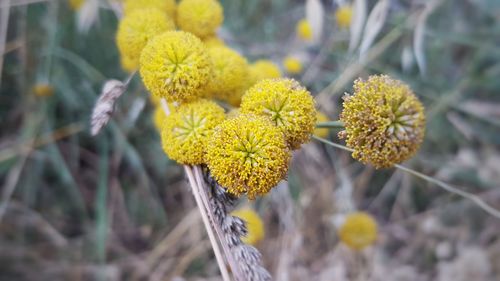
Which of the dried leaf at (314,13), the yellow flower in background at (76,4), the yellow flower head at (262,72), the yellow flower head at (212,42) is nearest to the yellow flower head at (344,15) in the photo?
the dried leaf at (314,13)

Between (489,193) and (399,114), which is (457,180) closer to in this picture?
(489,193)

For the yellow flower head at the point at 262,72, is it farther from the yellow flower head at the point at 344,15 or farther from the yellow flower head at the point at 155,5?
the yellow flower head at the point at 344,15

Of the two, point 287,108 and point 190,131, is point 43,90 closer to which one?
point 190,131

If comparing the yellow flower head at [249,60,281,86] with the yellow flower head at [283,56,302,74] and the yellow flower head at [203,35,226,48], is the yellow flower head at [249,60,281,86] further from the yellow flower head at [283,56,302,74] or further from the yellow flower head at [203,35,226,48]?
the yellow flower head at [283,56,302,74]

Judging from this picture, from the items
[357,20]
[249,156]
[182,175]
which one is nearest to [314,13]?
[357,20]

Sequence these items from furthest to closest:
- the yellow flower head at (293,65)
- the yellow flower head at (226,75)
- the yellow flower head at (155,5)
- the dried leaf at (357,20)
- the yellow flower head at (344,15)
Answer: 1. the yellow flower head at (344,15)
2. the yellow flower head at (293,65)
3. the dried leaf at (357,20)
4. the yellow flower head at (155,5)
5. the yellow flower head at (226,75)

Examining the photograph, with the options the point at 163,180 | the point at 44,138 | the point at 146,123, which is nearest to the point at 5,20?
the point at 44,138
